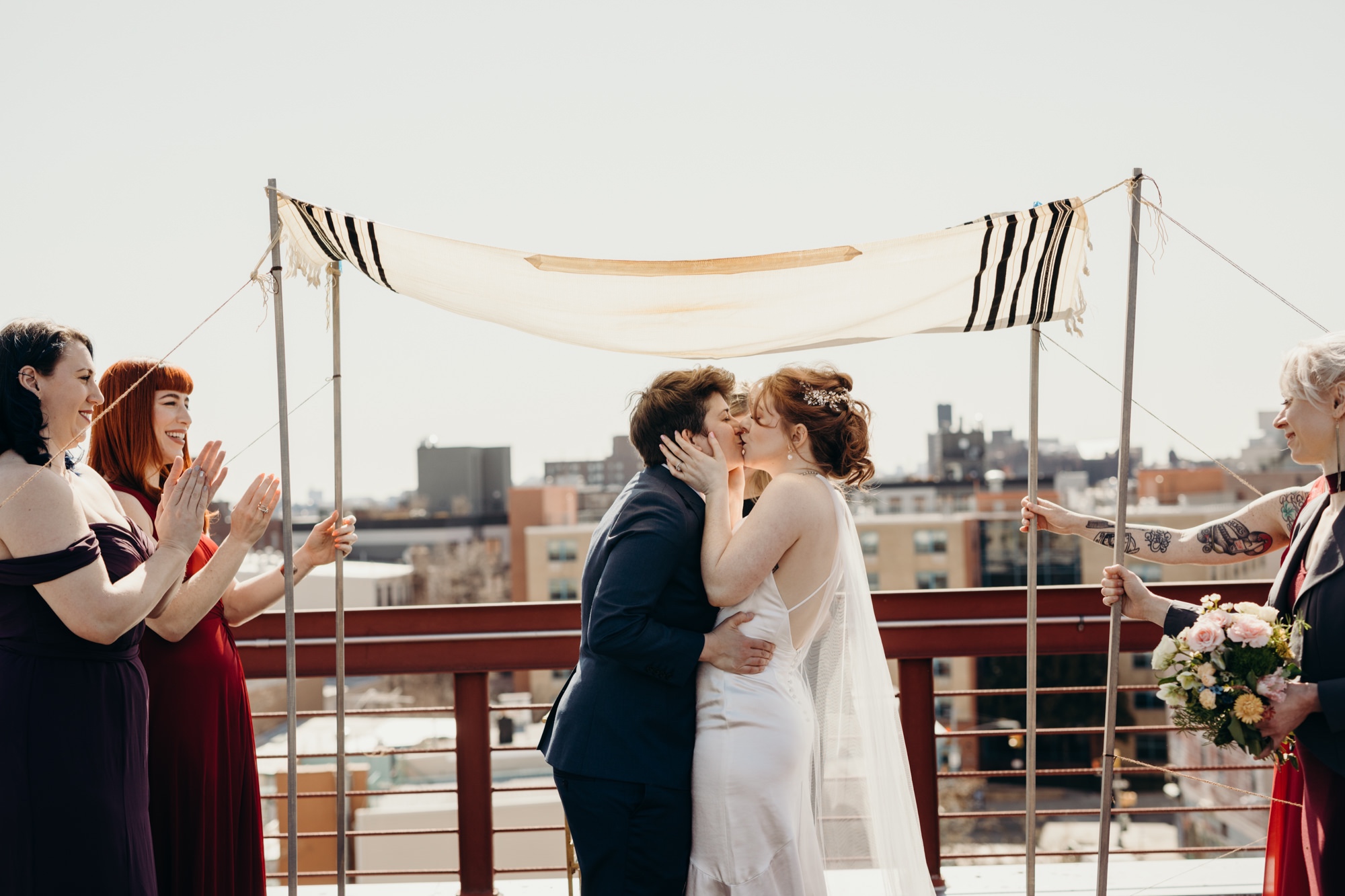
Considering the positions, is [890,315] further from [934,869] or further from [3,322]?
[3,322]

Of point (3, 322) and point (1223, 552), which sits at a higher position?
point (3, 322)

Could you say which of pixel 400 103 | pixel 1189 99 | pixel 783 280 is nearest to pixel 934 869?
pixel 783 280

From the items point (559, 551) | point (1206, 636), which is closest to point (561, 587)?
point (559, 551)

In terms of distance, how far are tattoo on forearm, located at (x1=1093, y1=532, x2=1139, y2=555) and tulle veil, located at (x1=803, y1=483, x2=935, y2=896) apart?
78 centimetres

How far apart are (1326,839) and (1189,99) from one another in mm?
7005

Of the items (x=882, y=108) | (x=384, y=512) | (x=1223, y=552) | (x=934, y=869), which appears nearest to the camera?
(x=1223, y=552)

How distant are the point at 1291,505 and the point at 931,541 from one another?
175 ft

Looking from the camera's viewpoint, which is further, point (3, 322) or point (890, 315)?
point (890, 315)

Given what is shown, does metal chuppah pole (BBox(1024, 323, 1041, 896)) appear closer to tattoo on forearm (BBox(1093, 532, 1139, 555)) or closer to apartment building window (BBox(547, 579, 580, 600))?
tattoo on forearm (BBox(1093, 532, 1139, 555))

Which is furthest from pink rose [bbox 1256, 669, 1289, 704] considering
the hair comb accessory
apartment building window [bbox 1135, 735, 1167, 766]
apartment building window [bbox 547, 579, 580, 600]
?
apartment building window [bbox 547, 579, 580, 600]

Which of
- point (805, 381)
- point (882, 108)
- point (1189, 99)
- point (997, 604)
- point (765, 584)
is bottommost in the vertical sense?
point (997, 604)

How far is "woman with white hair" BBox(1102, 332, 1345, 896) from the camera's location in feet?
6.91

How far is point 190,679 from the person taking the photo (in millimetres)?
2463

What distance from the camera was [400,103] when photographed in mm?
14289
